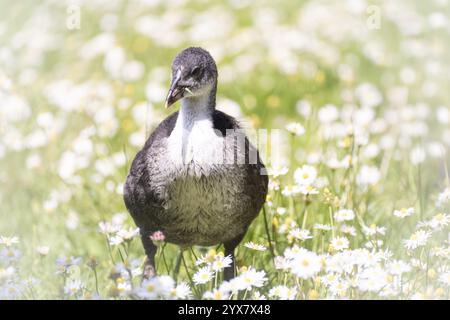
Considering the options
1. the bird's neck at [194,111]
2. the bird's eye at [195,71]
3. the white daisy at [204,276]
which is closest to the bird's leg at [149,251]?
the white daisy at [204,276]

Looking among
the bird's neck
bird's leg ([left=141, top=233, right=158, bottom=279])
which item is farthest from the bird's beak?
bird's leg ([left=141, top=233, right=158, bottom=279])

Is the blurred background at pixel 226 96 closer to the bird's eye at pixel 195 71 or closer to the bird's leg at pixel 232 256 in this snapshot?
the bird's leg at pixel 232 256

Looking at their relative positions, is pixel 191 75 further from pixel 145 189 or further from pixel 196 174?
pixel 145 189

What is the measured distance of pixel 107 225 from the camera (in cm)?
411

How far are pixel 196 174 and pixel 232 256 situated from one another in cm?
56

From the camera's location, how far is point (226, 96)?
7133 mm

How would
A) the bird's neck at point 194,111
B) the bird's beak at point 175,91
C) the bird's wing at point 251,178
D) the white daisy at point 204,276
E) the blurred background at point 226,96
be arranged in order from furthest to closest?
the blurred background at point 226,96
the bird's wing at point 251,178
the bird's neck at point 194,111
the bird's beak at point 175,91
the white daisy at point 204,276

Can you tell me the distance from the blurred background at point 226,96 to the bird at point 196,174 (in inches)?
17.5

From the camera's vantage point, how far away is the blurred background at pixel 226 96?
5.45 m

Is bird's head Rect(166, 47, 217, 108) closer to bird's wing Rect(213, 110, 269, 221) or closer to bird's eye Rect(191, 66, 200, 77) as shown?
bird's eye Rect(191, 66, 200, 77)

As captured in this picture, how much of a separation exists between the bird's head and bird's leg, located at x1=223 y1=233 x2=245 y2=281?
0.84 m

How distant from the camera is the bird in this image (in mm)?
4039

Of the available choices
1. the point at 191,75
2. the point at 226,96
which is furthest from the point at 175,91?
the point at 226,96

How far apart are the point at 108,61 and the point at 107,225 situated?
12.3 ft
